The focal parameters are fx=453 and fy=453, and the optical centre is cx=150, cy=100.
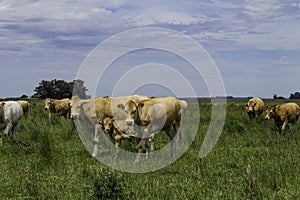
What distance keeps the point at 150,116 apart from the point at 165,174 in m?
3.48

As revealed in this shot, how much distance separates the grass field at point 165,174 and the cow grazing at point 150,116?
867mm

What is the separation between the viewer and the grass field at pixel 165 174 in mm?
6949

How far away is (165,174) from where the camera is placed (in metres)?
9.05

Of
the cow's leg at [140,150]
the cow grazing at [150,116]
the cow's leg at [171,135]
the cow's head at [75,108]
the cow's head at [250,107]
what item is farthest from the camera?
the cow's head at [250,107]

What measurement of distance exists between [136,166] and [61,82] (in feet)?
202

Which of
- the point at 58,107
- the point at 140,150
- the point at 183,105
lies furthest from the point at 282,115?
the point at 58,107

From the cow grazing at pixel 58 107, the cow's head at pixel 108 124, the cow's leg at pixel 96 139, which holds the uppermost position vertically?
the cow grazing at pixel 58 107

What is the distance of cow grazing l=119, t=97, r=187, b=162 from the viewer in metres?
12.1

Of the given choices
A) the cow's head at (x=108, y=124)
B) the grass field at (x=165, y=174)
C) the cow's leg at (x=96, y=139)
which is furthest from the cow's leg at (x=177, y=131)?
the cow's leg at (x=96, y=139)

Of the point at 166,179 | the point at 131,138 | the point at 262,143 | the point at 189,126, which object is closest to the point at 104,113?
the point at 131,138

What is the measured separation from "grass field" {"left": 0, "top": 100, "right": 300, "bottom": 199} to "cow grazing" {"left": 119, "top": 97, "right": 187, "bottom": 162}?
0.87 metres

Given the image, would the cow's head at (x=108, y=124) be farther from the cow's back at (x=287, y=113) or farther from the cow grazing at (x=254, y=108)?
the cow grazing at (x=254, y=108)

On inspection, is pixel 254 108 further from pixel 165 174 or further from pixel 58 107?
pixel 165 174

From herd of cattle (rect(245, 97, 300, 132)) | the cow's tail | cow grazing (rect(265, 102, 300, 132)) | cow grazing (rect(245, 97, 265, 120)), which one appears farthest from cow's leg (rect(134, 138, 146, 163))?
cow grazing (rect(245, 97, 265, 120))
